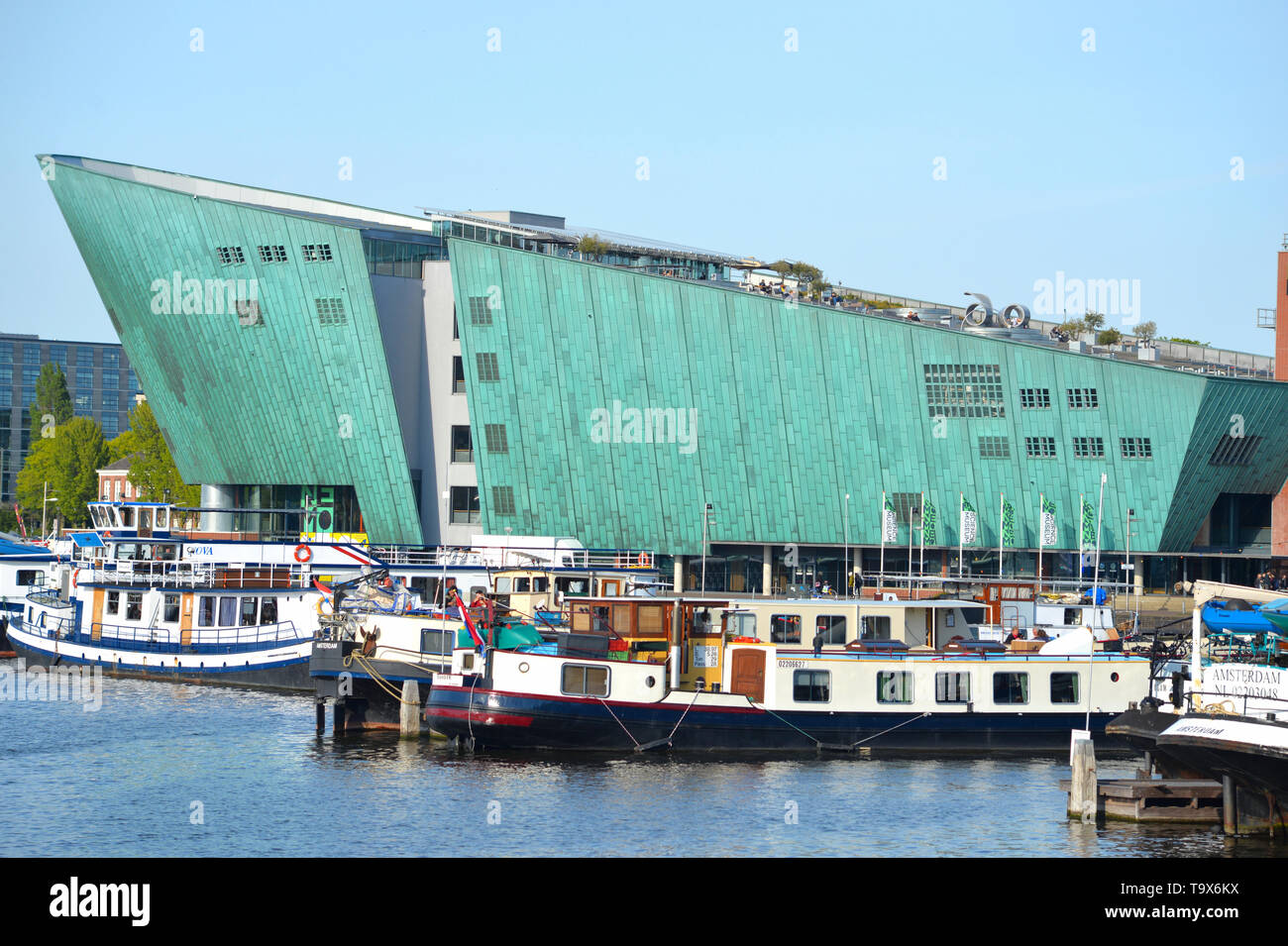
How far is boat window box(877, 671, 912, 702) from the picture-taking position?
158 ft

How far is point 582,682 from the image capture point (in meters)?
46.3

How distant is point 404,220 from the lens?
114 m

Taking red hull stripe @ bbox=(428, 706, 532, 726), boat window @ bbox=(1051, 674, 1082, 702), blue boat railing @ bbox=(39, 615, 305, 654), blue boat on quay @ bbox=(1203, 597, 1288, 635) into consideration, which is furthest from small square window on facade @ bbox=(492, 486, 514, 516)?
blue boat on quay @ bbox=(1203, 597, 1288, 635)

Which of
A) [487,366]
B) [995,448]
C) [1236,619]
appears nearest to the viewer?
[1236,619]

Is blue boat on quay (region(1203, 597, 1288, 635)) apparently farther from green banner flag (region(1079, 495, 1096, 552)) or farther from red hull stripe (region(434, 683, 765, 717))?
green banner flag (region(1079, 495, 1096, 552))

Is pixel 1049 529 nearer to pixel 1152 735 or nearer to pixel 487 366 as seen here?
pixel 487 366

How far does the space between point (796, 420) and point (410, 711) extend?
49217 millimetres

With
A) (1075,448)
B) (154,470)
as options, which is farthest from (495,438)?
(154,470)

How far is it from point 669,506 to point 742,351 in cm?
1052

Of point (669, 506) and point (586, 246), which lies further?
point (586, 246)

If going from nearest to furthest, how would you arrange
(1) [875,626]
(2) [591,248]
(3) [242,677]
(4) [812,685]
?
(4) [812,685] → (1) [875,626] → (3) [242,677] → (2) [591,248]
